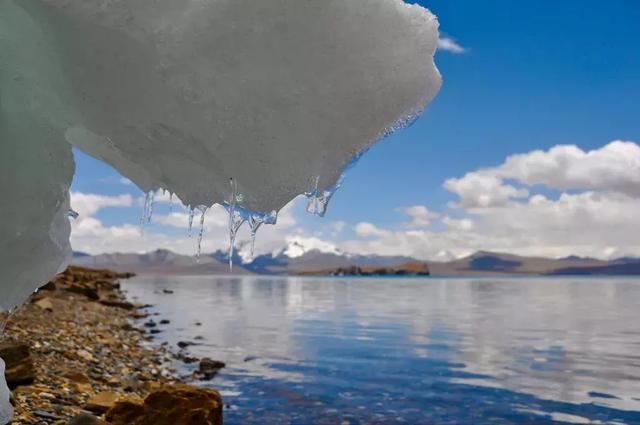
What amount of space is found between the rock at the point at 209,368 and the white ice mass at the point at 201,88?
40.7 feet

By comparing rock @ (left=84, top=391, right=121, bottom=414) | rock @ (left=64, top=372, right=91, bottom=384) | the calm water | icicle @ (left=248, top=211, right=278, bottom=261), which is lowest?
the calm water

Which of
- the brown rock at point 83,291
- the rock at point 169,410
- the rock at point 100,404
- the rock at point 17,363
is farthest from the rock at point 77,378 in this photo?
the brown rock at point 83,291

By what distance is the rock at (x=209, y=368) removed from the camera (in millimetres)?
15802

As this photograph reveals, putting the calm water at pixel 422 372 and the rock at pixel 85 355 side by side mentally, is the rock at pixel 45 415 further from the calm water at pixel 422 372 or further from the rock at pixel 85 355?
the rock at pixel 85 355

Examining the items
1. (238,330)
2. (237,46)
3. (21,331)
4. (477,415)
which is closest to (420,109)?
(237,46)

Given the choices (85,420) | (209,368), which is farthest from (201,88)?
(209,368)

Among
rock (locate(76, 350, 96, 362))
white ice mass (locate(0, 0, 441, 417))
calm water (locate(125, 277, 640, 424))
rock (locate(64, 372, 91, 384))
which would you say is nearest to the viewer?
white ice mass (locate(0, 0, 441, 417))

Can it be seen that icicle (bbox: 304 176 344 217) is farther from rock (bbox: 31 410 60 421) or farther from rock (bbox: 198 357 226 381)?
rock (bbox: 198 357 226 381)

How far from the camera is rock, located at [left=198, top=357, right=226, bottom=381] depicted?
51.8ft

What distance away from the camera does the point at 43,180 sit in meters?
3.82

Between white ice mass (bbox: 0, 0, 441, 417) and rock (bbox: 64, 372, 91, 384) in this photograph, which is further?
rock (bbox: 64, 372, 91, 384)

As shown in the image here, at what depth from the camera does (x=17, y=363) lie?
29.1ft

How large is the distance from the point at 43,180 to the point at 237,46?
1.61 meters

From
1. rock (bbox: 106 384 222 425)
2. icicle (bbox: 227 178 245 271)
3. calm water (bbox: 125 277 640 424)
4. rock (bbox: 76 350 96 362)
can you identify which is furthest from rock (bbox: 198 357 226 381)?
icicle (bbox: 227 178 245 271)
